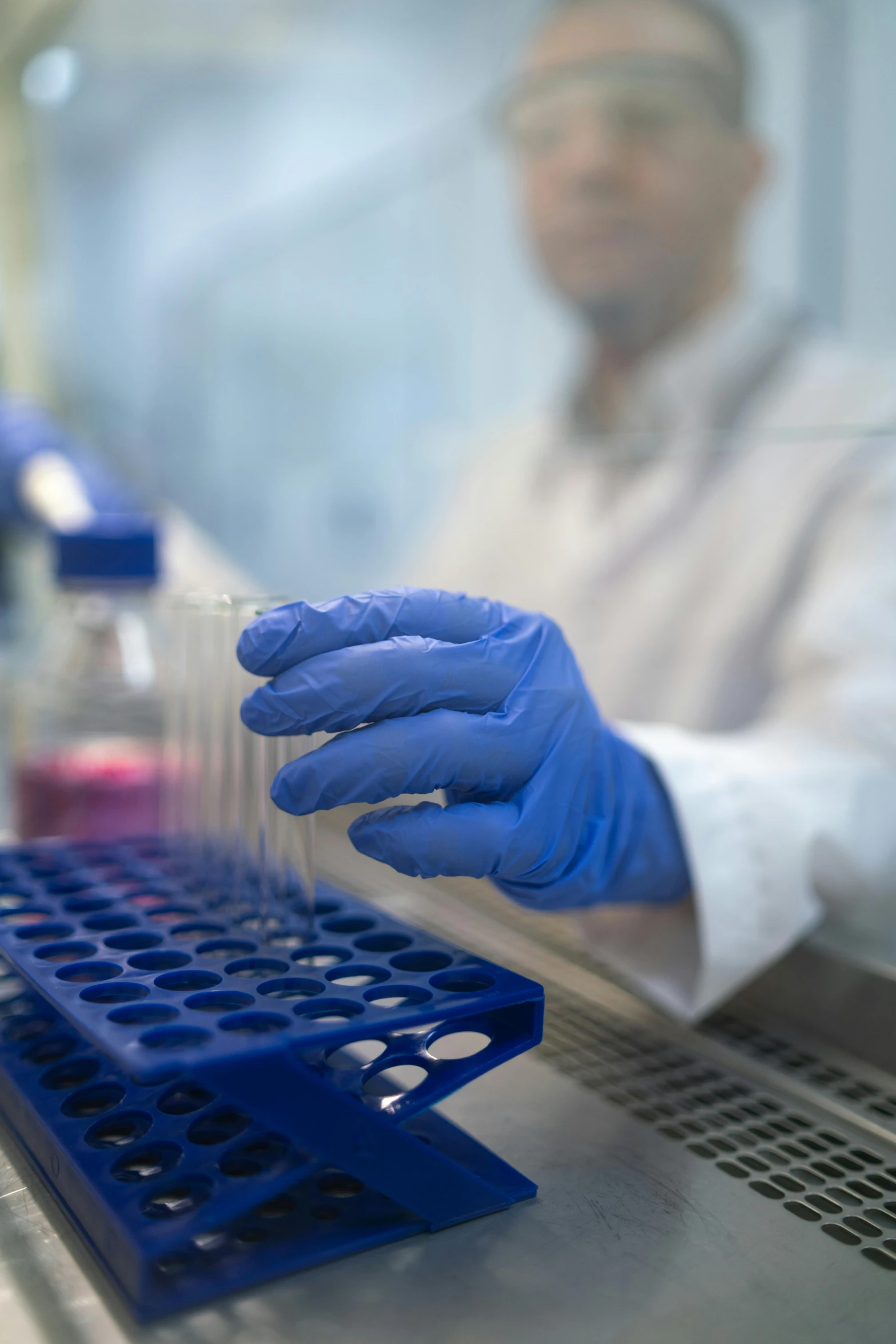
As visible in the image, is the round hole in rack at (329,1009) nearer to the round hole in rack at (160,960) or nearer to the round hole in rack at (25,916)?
the round hole in rack at (160,960)

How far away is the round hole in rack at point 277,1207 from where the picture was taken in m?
0.49

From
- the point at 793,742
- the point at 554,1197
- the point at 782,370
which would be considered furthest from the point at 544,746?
the point at 782,370

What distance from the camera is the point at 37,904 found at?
2.08 feet

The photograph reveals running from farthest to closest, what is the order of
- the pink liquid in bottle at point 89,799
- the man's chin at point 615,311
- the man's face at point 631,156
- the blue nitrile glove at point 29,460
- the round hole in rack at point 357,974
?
the blue nitrile glove at point 29,460 → the man's chin at point 615,311 → the man's face at point 631,156 → the pink liquid in bottle at point 89,799 → the round hole in rack at point 357,974

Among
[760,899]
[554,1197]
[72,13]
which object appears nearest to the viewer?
[554,1197]

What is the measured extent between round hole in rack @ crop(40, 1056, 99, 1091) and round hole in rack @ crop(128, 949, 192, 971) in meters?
0.08

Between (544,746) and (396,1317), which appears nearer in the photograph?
(396,1317)

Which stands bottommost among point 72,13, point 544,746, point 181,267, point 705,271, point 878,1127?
point 878,1127

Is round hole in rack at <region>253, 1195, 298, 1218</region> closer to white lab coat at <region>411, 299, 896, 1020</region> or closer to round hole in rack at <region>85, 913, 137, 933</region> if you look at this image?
round hole in rack at <region>85, 913, 137, 933</region>

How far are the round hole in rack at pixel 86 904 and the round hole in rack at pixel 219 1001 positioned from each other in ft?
0.55

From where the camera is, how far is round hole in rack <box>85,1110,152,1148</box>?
514 mm

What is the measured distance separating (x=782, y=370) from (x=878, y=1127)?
0.83 meters

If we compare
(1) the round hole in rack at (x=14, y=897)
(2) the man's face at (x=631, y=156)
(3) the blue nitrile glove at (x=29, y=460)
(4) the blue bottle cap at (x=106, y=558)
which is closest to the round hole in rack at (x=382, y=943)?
(1) the round hole in rack at (x=14, y=897)

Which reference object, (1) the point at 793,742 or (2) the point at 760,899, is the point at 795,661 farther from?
(2) the point at 760,899
